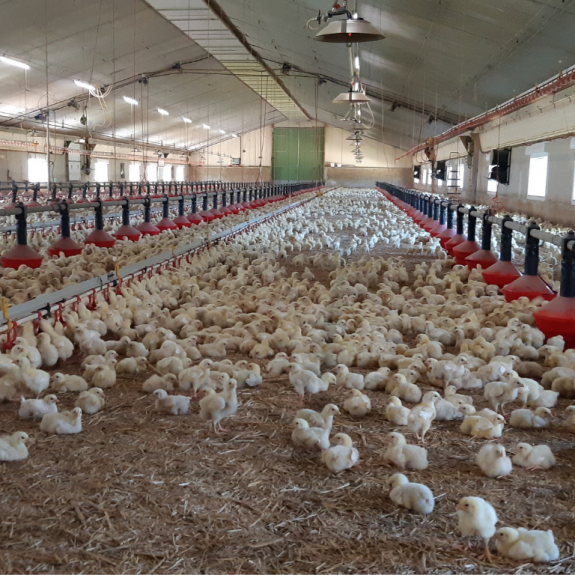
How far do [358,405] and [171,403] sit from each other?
0.94 m

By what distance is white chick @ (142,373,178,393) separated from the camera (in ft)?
11.9

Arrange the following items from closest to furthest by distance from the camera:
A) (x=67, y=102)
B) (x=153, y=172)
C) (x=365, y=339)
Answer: (x=365, y=339)
(x=67, y=102)
(x=153, y=172)

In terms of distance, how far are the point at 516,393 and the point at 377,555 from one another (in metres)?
1.62

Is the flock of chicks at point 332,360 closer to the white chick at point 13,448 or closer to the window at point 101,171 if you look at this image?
the white chick at point 13,448

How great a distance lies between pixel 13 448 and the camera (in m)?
2.73

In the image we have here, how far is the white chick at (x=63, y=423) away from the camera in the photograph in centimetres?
302

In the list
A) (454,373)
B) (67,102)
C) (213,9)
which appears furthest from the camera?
(67,102)

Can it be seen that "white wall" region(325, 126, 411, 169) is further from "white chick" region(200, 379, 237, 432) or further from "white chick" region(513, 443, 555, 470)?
"white chick" region(513, 443, 555, 470)

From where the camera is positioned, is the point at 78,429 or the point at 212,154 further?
the point at 212,154

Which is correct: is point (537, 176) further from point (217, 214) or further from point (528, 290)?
point (528, 290)

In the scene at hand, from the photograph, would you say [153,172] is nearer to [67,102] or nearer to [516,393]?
[67,102]

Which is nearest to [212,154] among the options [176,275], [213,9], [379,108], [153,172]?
[153,172]

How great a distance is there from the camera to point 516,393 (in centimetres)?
343

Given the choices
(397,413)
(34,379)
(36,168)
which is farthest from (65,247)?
(36,168)
